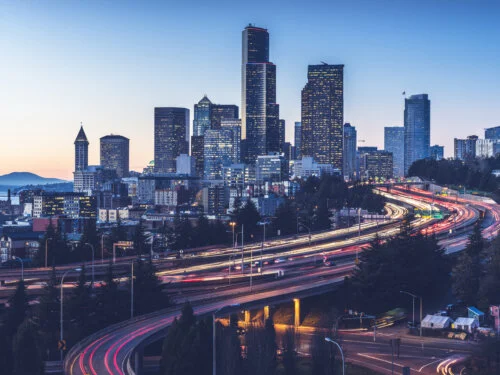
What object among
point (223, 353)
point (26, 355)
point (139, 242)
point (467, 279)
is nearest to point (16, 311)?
point (26, 355)

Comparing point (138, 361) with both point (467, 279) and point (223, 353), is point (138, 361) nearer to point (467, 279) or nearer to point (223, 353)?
point (223, 353)

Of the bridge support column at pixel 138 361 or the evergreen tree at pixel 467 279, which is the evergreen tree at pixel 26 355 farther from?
the evergreen tree at pixel 467 279

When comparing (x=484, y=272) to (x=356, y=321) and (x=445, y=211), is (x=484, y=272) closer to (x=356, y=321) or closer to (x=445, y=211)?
(x=356, y=321)

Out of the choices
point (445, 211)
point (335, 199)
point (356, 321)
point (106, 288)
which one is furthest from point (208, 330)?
point (335, 199)

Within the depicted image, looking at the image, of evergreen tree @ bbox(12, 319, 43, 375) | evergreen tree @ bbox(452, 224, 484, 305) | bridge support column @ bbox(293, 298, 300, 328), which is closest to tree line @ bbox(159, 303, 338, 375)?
evergreen tree @ bbox(12, 319, 43, 375)

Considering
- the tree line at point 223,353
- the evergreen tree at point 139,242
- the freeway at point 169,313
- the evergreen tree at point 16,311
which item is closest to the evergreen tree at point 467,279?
the freeway at point 169,313
